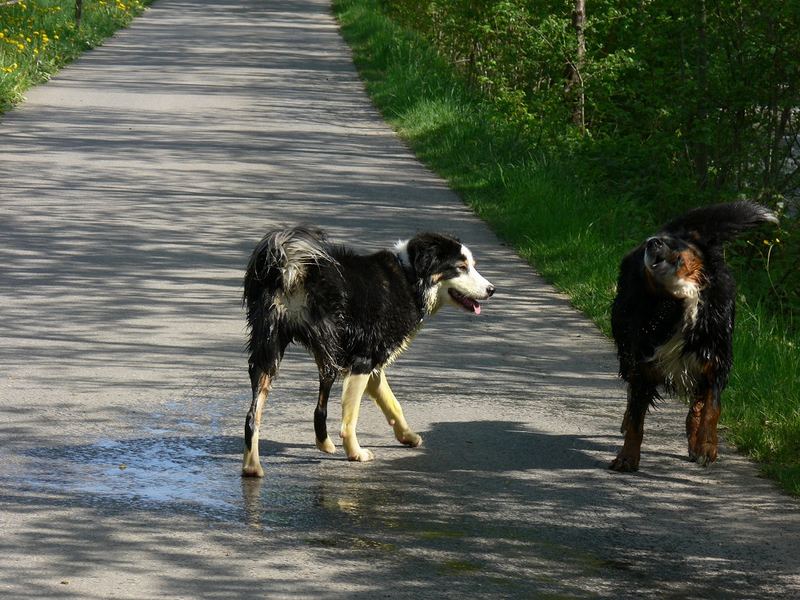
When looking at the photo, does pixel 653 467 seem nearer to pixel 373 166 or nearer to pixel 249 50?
pixel 373 166

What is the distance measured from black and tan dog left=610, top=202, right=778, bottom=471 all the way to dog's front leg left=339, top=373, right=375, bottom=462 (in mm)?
1304

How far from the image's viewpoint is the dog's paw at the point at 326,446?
694 centimetres

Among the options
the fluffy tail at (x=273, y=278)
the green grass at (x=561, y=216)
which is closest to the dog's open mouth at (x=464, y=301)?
the fluffy tail at (x=273, y=278)

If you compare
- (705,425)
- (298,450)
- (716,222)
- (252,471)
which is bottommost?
(298,450)

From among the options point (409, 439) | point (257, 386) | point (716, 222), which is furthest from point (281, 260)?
point (716, 222)

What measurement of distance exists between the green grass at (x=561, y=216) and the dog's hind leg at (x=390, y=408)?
1.76 m

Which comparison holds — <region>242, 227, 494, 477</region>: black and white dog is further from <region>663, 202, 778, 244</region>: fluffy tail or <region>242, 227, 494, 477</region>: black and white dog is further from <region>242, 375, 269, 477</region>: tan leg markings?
<region>663, 202, 778, 244</region>: fluffy tail

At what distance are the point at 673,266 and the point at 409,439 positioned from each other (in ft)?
5.42

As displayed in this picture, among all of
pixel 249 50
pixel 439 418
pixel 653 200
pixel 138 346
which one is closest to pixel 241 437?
pixel 439 418

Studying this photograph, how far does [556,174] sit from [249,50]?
1531 centimetres

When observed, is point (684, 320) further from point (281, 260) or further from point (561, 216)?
point (561, 216)

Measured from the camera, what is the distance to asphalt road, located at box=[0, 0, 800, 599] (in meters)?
5.43

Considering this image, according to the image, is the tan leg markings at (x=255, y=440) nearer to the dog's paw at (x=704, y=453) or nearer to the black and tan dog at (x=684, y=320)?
the black and tan dog at (x=684, y=320)

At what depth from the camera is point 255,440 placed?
642 centimetres
